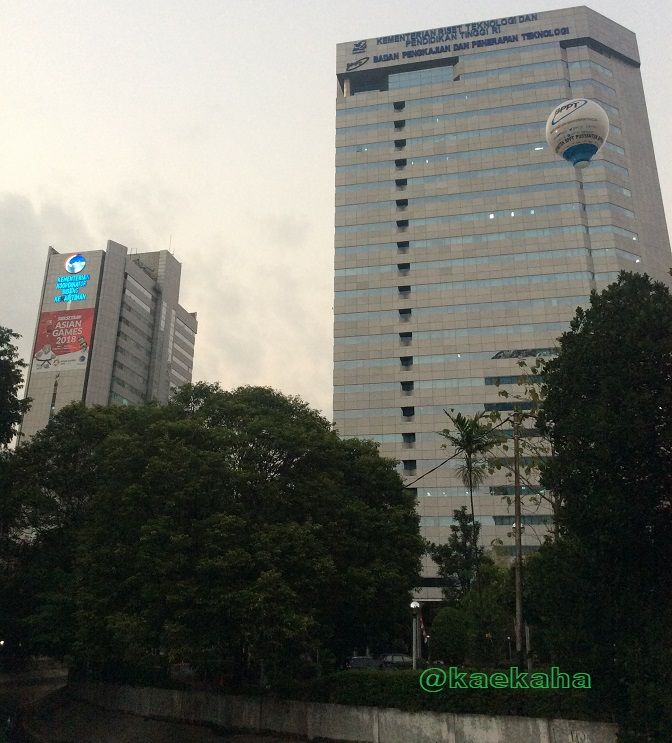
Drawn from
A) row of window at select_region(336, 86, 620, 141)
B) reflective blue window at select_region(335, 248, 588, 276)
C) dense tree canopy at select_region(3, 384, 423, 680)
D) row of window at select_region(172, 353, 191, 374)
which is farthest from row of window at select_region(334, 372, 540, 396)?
row of window at select_region(172, 353, 191, 374)

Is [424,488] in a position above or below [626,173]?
below

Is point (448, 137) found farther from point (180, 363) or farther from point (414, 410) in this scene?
point (180, 363)

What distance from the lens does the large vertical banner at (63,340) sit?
4847 inches

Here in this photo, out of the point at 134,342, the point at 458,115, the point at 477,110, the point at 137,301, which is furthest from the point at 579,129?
the point at 137,301

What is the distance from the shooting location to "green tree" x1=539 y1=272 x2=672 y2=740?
74.5 ft

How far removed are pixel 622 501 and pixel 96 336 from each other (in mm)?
115740

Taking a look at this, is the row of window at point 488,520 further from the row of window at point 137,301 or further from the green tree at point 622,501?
the row of window at point 137,301

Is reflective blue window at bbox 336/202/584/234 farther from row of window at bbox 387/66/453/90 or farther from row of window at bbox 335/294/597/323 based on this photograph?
row of window at bbox 387/66/453/90

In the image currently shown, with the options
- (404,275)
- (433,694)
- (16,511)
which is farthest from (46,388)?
(433,694)

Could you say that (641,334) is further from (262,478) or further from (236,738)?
(236,738)

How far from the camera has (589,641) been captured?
24.3 meters

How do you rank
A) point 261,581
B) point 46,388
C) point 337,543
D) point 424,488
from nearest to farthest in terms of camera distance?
point 261,581, point 337,543, point 424,488, point 46,388

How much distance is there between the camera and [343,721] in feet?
100

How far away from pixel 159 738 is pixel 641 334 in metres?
30.4
